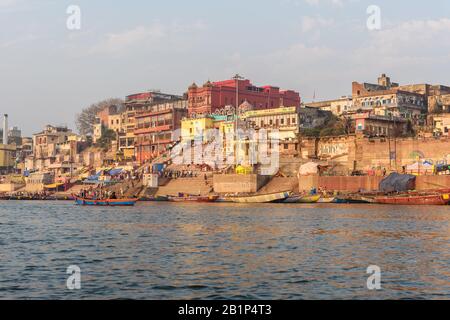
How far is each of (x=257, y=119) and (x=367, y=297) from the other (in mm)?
82460

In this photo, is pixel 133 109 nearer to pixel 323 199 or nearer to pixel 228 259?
pixel 323 199

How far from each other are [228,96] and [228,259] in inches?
3388

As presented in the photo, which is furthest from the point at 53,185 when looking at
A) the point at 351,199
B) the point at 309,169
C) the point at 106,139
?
the point at 351,199

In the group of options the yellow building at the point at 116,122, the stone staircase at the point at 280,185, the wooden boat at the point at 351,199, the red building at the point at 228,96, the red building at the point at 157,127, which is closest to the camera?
the wooden boat at the point at 351,199

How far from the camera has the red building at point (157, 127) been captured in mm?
112938

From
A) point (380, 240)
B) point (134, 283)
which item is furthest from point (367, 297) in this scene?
point (380, 240)

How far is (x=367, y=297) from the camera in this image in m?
19.2

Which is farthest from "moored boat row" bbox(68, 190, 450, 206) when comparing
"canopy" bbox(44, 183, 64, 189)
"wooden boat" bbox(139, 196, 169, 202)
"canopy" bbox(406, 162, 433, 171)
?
"canopy" bbox(44, 183, 64, 189)

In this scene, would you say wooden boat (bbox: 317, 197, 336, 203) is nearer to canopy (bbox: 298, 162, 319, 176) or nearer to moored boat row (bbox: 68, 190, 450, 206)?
moored boat row (bbox: 68, 190, 450, 206)

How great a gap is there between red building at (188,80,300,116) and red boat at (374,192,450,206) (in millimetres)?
41174

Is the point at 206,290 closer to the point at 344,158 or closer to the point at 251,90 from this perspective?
the point at 344,158

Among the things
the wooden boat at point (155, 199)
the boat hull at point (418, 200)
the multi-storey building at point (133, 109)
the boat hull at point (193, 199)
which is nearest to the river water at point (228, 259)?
the boat hull at point (418, 200)

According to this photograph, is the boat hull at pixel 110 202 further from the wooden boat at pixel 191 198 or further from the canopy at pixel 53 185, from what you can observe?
the canopy at pixel 53 185

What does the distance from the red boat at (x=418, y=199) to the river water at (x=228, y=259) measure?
25.9 m
